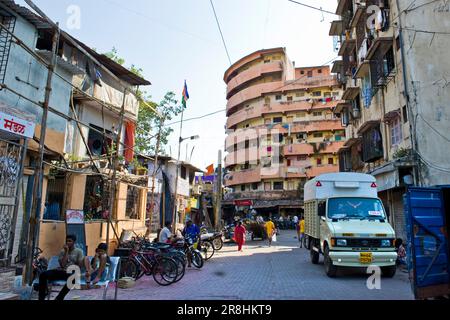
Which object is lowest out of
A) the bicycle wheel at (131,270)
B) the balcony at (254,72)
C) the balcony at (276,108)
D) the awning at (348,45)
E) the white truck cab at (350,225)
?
the bicycle wheel at (131,270)

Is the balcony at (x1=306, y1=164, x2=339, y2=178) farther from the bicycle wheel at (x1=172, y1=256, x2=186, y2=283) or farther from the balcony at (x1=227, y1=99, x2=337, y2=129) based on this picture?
the bicycle wheel at (x1=172, y1=256, x2=186, y2=283)

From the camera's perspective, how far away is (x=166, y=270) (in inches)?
344

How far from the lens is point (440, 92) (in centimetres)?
1309

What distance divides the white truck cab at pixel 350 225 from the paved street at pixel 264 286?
2.00 ft

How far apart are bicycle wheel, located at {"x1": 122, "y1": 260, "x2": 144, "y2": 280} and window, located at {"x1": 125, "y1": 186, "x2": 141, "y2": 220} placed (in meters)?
7.05

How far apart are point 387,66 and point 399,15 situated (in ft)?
7.15

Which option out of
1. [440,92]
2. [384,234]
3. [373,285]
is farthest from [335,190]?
[440,92]

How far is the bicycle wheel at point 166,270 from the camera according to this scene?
8.69 m

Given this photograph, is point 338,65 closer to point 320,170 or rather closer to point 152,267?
point 320,170

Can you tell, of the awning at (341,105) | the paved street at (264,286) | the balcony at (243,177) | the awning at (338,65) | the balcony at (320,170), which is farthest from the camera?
the balcony at (243,177)

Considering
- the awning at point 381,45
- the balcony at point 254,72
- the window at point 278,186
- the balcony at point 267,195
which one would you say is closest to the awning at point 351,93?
the awning at point 381,45

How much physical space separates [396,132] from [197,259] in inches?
422

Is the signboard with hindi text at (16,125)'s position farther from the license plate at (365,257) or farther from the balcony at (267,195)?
the balcony at (267,195)

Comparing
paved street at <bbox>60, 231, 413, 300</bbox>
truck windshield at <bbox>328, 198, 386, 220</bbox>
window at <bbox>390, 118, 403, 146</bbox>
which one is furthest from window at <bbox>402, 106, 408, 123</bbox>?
paved street at <bbox>60, 231, 413, 300</bbox>
